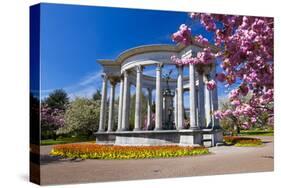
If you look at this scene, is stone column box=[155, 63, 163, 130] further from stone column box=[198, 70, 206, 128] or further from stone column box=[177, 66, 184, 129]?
stone column box=[198, 70, 206, 128]

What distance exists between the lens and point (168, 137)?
12625 millimetres

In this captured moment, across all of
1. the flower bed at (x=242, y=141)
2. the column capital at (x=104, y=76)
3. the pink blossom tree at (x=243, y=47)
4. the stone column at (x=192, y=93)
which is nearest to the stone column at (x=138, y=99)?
the stone column at (x=192, y=93)

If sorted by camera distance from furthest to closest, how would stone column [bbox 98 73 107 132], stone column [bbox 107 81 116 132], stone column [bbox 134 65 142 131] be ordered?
stone column [bbox 134 65 142 131] < stone column [bbox 107 81 116 132] < stone column [bbox 98 73 107 132]

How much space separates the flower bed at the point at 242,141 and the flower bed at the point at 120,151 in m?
0.92

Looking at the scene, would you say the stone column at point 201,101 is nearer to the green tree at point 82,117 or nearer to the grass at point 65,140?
the green tree at point 82,117

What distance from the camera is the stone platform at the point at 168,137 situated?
12430mm

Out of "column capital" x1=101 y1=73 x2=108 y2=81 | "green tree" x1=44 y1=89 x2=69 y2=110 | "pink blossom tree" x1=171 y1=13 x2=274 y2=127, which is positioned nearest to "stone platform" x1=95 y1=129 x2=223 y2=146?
"column capital" x1=101 y1=73 x2=108 y2=81

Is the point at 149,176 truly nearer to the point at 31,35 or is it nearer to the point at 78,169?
the point at 78,169

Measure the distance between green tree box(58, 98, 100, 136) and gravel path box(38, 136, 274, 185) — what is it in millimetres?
878

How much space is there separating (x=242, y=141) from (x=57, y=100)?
232 inches

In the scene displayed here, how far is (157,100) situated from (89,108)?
116 inches

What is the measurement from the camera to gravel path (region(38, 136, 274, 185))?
1044cm

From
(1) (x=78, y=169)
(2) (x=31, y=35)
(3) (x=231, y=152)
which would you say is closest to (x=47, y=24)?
(2) (x=31, y=35)

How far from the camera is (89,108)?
1157 cm
